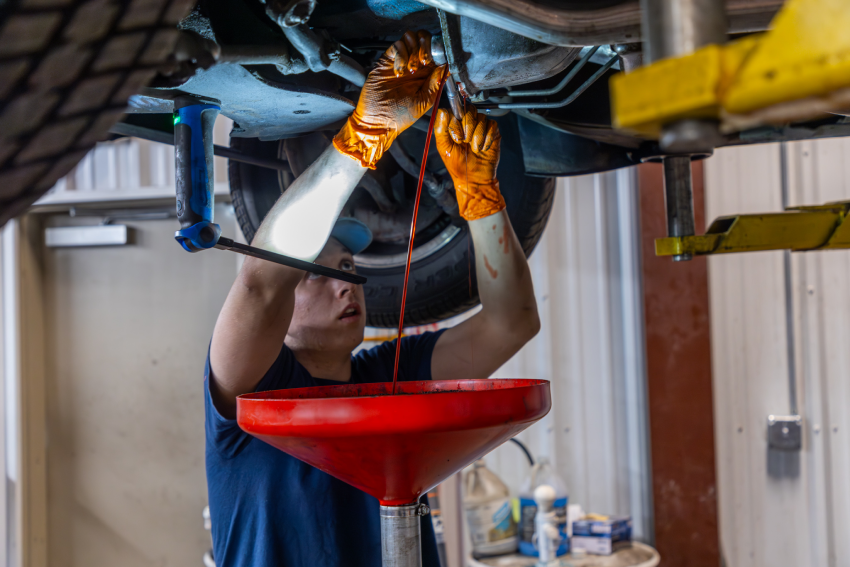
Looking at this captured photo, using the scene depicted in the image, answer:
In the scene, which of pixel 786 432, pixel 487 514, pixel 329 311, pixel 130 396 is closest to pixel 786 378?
pixel 786 432

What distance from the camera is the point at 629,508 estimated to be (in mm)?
2312

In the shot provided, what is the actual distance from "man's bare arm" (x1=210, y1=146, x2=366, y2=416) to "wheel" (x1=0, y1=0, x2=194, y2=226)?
1.58 ft

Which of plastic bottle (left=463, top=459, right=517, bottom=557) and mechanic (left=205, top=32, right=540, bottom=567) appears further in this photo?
plastic bottle (left=463, top=459, right=517, bottom=557)

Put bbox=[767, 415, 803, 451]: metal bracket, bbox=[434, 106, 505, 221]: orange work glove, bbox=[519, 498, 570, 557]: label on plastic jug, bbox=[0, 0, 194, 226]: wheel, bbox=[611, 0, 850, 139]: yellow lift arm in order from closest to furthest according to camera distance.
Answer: bbox=[611, 0, 850, 139]: yellow lift arm
bbox=[0, 0, 194, 226]: wheel
bbox=[434, 106, 505, 221]: orange work glove
bbox=[519, 498, 570, 557]: label on plastic jug
bbox=[767, 415, 803, 451]: metal bracket

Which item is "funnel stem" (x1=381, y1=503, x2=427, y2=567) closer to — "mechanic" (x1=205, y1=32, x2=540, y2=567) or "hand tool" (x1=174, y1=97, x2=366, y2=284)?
"mechanic" (x1=205, y1=32, x2=540, y2=567)

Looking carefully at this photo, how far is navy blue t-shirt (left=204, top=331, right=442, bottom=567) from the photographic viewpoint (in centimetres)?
102

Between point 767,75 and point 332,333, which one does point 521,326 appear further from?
point 767,75

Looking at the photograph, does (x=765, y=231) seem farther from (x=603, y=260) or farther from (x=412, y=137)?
(x=603, y=260)

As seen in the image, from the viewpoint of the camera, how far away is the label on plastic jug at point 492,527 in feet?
6.64

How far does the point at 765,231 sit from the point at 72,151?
0.94m

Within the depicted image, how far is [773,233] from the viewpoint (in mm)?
957

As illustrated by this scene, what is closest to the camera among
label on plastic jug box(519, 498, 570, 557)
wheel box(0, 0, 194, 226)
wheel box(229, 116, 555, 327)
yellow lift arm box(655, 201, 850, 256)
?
wheel box(0, 0, 194, 226)

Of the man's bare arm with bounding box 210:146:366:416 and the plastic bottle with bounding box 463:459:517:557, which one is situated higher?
the man's bare arm with bounding box 210:146:366:416

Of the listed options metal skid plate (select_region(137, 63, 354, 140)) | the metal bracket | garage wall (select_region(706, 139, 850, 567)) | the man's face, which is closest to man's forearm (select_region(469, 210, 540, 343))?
the man's face
